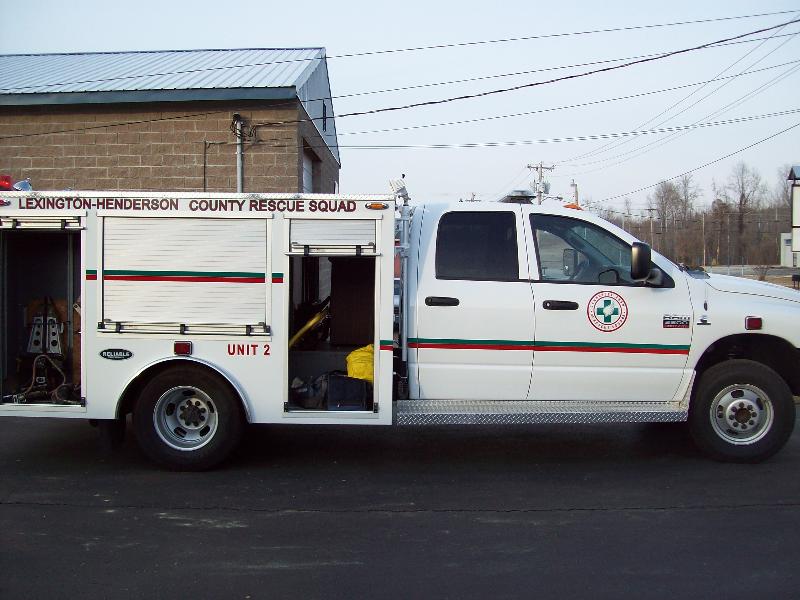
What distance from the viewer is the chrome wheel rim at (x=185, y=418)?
6805 millimetres

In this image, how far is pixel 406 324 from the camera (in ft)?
22.3

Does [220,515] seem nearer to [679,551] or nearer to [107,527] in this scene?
[107,527]

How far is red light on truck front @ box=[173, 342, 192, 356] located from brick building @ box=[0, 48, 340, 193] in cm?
971

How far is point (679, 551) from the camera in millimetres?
5043

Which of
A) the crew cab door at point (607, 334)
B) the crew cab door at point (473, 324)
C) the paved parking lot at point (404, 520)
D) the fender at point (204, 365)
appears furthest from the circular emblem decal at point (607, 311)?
the fender at point (204, 365)

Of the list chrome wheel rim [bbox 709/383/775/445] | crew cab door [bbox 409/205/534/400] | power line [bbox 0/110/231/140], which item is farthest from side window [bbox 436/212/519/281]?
power line [bbox 0/110/231/140]

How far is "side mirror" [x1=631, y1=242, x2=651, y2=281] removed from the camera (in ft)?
21.7

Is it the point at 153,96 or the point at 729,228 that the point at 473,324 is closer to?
the point at 153,96

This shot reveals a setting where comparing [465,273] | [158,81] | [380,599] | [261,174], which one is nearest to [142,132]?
[158,81]

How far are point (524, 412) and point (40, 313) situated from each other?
179 inches

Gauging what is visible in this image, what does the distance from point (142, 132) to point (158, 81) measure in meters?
1.25

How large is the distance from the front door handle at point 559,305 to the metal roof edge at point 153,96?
34.5 ft

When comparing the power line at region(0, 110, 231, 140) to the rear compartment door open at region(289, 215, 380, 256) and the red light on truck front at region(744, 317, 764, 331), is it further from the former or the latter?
the red light on truck front at region(744, 317, 764, 331)

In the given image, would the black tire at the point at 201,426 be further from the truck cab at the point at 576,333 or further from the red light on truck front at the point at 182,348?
the truck cab at the point at 576,333
